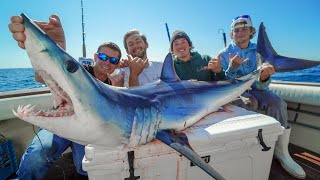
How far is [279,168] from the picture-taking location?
260cm

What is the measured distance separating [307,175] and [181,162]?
74.6 inches

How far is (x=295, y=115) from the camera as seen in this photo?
345 cm

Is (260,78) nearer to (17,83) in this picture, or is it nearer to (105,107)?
(105,107)

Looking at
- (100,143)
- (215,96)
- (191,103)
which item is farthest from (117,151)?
(215,96)

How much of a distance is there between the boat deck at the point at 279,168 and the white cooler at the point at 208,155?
889mm

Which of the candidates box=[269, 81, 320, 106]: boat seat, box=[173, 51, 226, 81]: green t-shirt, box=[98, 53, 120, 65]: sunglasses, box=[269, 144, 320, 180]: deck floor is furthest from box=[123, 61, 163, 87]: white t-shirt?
A: box=[269, 81, 320, 106]: boat seat

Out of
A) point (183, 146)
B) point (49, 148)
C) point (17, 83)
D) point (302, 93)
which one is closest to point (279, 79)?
point (302, 93)

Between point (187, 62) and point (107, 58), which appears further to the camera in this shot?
point (187, 62)

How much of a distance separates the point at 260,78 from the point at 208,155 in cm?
173

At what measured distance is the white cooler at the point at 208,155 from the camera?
1310mm

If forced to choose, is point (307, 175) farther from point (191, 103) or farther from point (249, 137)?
point (191, 103)

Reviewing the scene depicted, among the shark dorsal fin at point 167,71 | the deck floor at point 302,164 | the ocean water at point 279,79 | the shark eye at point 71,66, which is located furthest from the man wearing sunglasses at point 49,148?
the ocean water at point 279,79

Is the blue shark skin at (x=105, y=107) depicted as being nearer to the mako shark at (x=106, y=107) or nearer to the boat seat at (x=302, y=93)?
the mako shark at (x=106, y=107)

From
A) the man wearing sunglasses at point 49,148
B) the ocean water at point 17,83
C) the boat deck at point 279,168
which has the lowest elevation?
the ocean water at point 17,83
